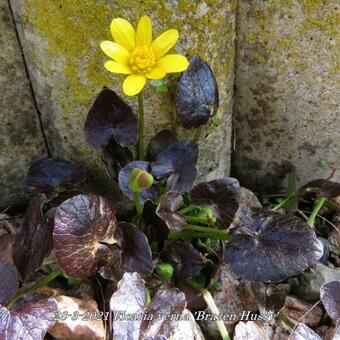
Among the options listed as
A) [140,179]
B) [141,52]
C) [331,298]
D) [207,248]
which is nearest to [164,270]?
[207,248]

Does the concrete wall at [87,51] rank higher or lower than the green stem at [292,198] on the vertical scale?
higher

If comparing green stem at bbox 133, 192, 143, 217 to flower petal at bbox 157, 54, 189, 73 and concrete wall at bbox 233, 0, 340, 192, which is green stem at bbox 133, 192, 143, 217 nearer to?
flower petal at bbox 157, 54, 189, 73

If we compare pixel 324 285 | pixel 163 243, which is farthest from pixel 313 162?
pixel 163 243

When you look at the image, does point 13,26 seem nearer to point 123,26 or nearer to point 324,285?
point 123,26

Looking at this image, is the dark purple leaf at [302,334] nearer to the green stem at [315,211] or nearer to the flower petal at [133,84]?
the green stem at [315,211]

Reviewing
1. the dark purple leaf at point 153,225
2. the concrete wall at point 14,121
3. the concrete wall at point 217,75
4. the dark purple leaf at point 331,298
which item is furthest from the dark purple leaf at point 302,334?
the concrete wall at point 14,121

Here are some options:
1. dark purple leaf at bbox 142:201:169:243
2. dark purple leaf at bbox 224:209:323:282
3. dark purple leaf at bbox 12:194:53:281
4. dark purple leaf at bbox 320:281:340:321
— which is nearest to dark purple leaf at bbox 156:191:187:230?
dark purple leaf at bbox 142:201:169:243
